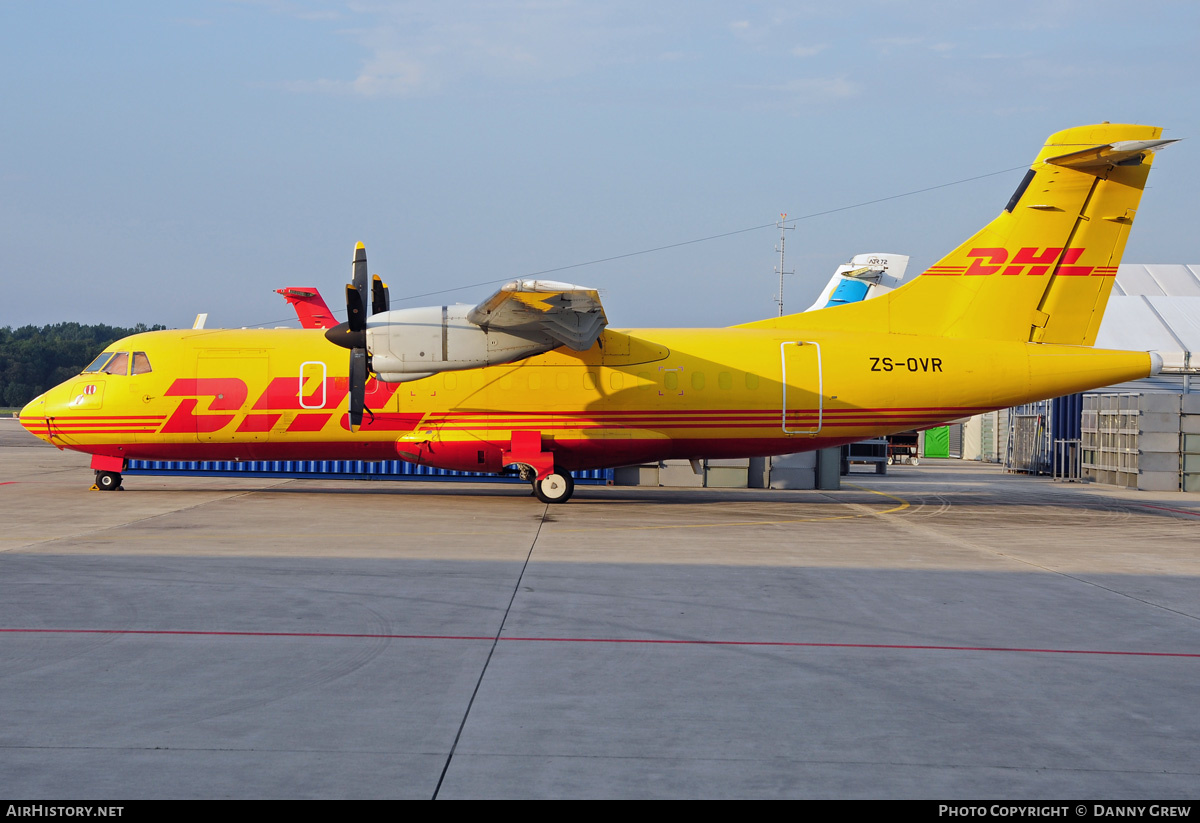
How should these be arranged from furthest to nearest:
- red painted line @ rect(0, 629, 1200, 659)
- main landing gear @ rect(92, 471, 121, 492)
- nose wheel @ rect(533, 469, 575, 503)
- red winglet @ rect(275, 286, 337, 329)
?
red winglet @ rect(275, 286, 337, 329) < main landing gear @ rect(92, 471, 121, 492) < nose wheel @ rect(533, 469, 575, 503) < red painted line @ rect(0, 629, 1200, 659)

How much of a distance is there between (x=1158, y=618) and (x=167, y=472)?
22366mm

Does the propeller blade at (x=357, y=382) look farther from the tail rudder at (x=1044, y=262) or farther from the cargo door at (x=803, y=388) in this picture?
the tail rudder at (x=1044, y=262)

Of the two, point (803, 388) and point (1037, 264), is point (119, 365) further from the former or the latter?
point (1037, 264)

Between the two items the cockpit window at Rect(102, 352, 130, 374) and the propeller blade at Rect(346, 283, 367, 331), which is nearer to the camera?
the propeller blade at Rect(346, 283, 367, 331)

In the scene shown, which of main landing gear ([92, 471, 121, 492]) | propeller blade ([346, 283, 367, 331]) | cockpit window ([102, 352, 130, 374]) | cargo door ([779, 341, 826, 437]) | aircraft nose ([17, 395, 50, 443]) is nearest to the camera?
propeller blade ([346, 283, 367, 331])

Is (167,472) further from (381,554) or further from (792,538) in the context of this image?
(792,538)

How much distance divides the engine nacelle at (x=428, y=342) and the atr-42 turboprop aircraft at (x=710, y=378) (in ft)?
1.84

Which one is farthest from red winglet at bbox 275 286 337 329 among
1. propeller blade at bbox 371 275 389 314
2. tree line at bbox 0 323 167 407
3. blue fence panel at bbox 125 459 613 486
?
tree line at bbox 0 323 167 407

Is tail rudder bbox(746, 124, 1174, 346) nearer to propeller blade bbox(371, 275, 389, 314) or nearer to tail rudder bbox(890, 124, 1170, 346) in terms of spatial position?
tail rudder bbox(890, 124, 1170, 346)

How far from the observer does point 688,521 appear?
645 inches

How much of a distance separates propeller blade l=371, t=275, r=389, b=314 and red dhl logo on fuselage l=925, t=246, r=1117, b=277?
38.4 feet

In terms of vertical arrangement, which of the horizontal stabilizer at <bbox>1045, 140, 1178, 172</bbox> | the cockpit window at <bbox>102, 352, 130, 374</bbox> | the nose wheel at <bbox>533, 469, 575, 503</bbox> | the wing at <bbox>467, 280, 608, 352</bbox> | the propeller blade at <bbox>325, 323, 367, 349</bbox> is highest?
the horizontal stabilizer at <bbox>1045, 140, 1178, 172</bbox>

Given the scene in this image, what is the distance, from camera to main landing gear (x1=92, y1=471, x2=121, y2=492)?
67.3 ft

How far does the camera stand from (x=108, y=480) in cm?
2056
